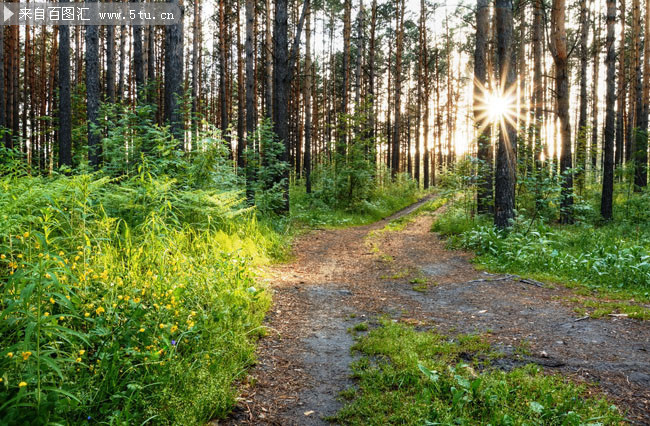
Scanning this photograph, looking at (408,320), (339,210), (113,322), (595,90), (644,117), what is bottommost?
(408,320)

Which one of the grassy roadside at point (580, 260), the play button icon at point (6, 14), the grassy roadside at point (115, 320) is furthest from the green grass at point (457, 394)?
the play button icon at point (6, 14)

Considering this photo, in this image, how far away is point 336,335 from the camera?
4258mm

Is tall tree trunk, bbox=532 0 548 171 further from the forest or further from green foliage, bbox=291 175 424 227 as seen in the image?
green foliage, bbox=291 175 424 227

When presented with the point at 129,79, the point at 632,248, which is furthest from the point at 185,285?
the point at 129,79

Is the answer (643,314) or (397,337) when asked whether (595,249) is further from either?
(397,337)

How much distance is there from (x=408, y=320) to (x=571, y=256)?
4447 millimetres

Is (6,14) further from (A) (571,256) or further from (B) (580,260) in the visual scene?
(B) (580,260)

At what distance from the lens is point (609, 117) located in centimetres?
1223

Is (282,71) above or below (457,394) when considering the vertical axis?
above

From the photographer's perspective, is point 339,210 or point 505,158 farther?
point 339,210

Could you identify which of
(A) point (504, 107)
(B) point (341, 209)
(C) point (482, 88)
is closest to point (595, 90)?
(C) point (482, 88)

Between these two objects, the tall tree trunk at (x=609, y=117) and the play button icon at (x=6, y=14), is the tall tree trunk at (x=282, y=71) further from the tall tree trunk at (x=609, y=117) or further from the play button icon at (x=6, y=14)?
the play button icon at (x=6, y=14)

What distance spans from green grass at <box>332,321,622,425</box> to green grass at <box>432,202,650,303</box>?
3330 mm

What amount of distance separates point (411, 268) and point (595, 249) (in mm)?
3519
